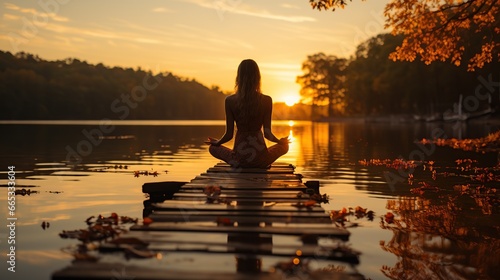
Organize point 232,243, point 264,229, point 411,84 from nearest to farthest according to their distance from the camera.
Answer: point 232,243 < point 264,229 < point 411,84

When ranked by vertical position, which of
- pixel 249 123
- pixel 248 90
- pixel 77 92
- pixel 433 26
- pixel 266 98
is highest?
pixel 77 92

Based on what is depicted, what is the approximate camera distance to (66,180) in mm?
15148

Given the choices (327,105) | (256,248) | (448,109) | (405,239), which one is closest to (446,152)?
(405,239)

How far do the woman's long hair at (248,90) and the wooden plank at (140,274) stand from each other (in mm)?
6630

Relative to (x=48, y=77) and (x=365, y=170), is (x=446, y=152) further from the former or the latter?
(x=48, y=77)

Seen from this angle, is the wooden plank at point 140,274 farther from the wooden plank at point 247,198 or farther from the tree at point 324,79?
the tree at point 324,79

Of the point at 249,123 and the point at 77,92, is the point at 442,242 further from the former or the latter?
the point at 77,92

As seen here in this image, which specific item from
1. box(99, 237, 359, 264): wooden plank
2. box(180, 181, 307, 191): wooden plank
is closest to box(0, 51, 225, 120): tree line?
box(180, 181, 307, 191): wooden plank

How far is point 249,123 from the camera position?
37.0 ft

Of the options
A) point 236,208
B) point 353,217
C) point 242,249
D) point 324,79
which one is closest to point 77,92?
point 324,79

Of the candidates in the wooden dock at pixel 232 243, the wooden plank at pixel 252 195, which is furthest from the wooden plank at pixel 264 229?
the wooden plank at pixel 252 195

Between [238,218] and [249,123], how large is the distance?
5.24 meters

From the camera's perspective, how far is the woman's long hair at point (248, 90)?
1062cm

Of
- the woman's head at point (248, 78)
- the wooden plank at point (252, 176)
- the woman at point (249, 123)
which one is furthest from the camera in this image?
the woman at point (249, 123)
